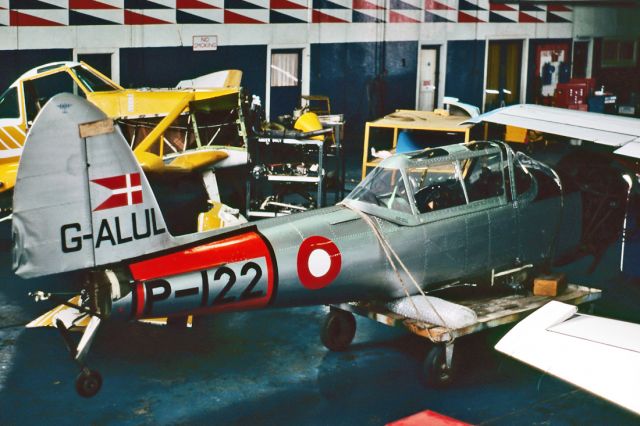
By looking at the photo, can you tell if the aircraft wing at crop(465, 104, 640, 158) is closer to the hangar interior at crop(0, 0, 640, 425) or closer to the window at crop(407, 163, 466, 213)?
the hangar interior at crop(0, 0, 640, 425)

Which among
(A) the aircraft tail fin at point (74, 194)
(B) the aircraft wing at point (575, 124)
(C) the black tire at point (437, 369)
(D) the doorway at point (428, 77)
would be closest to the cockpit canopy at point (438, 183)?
(B) the aircraft wing at point (575, 124)

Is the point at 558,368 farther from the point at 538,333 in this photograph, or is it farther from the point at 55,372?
the point at 55,372

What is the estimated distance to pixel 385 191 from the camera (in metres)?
7.70

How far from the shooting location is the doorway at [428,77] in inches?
819

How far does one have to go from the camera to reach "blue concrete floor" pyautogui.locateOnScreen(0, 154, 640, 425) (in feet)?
21.7

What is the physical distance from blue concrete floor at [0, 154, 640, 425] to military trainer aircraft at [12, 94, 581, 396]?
1.58 feet

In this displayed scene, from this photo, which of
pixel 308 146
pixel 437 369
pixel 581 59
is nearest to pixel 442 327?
pixel 437 369

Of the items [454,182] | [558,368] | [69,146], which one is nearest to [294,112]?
[454,182]

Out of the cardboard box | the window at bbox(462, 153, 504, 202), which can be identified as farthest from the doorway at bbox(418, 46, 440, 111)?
the cardboard box

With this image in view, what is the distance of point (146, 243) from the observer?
20.3 ft

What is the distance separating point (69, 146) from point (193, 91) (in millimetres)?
6966

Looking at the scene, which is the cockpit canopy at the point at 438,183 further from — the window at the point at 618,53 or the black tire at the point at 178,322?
the window at the point at 618,53

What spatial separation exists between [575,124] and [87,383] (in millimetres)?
5932

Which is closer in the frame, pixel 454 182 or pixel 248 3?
pixel 454 182
